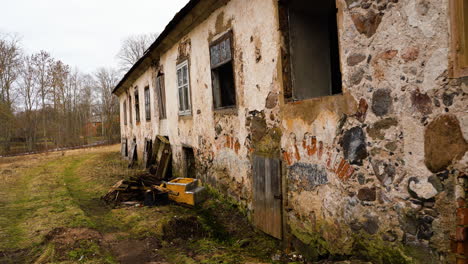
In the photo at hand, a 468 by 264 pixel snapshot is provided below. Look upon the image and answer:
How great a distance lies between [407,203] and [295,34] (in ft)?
7.93

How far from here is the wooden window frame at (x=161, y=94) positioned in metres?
9.30

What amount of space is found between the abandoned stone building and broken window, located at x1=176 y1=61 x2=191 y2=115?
1.25m

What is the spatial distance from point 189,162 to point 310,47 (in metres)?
4.88

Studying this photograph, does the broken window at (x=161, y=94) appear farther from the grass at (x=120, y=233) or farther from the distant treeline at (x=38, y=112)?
the distant treeline at (x=38, y=112)

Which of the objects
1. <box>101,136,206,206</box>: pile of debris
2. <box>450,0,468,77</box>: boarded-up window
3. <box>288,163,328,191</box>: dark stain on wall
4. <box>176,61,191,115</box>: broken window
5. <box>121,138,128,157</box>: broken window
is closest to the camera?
<box>450,0,468,77</box>: boarded-up window

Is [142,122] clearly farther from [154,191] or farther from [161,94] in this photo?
[154,191]

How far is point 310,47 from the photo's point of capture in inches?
157

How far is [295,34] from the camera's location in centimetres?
383

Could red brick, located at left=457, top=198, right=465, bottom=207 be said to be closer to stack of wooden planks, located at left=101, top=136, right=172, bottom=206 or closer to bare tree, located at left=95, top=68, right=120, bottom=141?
stack of wooden planks, located at left=101, top=136, right=172, bottom=206

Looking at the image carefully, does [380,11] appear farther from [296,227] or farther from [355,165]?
[296,227]

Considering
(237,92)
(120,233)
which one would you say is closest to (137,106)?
(120,233)

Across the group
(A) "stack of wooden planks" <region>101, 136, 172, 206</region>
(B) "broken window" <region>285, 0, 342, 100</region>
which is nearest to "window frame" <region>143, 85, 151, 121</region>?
(A) "stack of wooden planks" <region>101, 136, 172, 206</region>

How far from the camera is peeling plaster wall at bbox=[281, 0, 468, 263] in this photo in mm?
2059

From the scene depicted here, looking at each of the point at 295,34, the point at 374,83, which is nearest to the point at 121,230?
the point at 295,34
